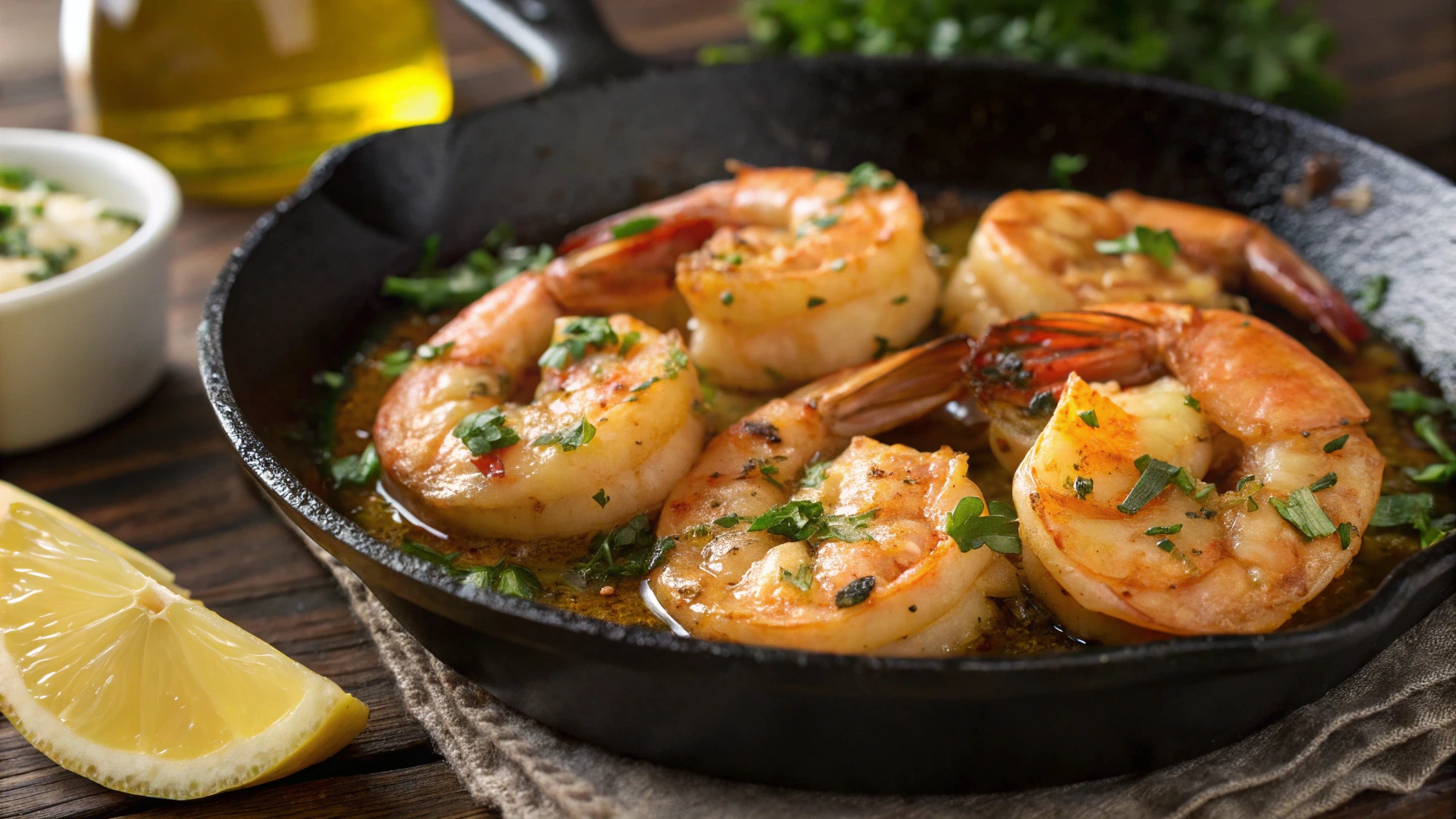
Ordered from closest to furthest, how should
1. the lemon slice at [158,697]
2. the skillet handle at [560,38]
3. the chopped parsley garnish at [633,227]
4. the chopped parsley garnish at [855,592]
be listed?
the chopped parsley garnish at [855,592]
the lemon slice at [158,697]
the chopped parsley garnish at [633,227]
the skillet handle at [560,38]

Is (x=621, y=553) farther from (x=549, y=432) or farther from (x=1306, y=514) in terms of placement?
(x=1306, y=514)

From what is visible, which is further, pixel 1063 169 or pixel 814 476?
pixel 1063 169

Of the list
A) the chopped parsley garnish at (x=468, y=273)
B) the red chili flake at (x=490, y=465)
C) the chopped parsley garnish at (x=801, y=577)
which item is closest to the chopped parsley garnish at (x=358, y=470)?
the red chili flake at (x=490, y=465)

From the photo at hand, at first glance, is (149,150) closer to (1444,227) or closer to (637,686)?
(637,686)

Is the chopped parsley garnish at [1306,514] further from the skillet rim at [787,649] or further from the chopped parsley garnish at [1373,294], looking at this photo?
the chopped parsley garnish at [1373,294]

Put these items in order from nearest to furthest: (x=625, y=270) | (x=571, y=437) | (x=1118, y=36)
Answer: (x=571, y=437)
(x=625, y=270)
(x=1118, y=36)

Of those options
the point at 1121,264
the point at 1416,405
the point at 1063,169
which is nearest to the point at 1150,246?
the point at 1121,264
